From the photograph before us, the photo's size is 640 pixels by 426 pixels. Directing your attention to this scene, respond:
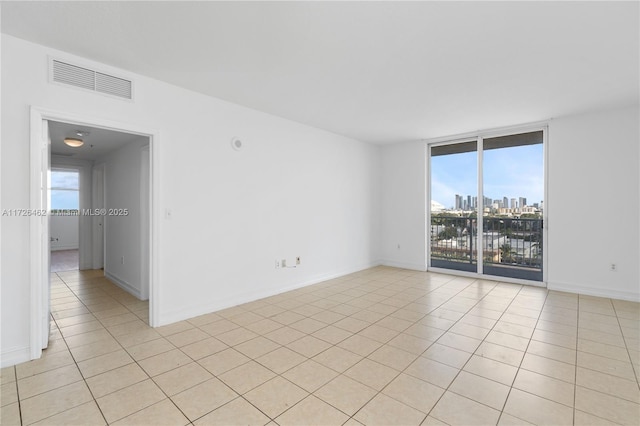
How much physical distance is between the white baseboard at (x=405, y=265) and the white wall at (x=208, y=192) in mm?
1181

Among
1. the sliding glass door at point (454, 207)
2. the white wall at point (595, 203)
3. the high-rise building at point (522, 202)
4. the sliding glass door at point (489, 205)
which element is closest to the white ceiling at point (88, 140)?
the sliding glass door at point (454, 207)

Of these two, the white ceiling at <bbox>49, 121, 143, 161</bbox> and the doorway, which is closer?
the white ceiling at <bbox>49, 121, 143, 161</bbox>

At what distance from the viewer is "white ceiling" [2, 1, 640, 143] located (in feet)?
6.72

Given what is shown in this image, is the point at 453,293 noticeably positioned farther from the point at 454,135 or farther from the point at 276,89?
the point at 276,89

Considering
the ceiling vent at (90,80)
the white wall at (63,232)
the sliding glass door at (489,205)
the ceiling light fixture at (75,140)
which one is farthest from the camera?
the white wall at (63,232)

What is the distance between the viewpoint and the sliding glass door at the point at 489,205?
493 centimetres

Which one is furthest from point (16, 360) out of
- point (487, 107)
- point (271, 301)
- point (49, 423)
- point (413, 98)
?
point (487, 107)

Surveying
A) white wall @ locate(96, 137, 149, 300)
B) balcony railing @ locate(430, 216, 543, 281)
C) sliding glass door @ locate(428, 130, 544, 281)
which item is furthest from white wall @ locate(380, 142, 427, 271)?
white wall @ locate(96, 137, 149, 300)

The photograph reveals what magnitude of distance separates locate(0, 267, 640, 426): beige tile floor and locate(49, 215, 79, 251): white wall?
718 cm

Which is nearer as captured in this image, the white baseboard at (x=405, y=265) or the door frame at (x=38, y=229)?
the door frame at (x=38, y=229)

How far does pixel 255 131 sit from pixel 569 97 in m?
3.92

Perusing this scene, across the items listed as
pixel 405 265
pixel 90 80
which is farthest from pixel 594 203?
pixel 90 80

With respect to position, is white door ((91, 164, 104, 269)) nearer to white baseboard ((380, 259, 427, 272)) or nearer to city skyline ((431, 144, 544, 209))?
Answer: white baseboard ((380, 259, 427, 272))

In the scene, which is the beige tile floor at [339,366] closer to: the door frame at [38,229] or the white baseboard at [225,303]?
the white baseboard at [225,303]
